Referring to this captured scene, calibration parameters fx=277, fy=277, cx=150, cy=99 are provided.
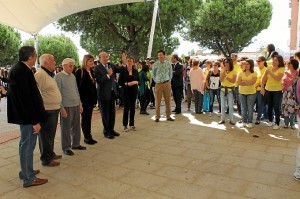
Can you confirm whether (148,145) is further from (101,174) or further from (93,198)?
(93,198)

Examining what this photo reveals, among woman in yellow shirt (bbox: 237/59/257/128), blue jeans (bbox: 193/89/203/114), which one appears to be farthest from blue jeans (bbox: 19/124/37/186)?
blue jeans (bbox: 193/89/203/114)

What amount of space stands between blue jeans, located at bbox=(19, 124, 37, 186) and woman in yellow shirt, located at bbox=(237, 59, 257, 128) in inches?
198

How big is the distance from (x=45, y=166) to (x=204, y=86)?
5.74m

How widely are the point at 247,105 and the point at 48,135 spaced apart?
4.79 meters

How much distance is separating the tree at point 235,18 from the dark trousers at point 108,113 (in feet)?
76.9

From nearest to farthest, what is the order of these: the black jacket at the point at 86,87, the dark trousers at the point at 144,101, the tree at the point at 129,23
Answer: the black jacket at the point at 86,87, the dark trousers at the point at 144,101, the tree at the point at 129,23

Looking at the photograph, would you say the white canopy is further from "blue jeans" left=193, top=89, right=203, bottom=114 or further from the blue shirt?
"blue jeans" left=193, top=89, right=203, bottom=114

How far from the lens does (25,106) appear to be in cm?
355

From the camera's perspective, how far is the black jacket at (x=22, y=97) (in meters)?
3.52

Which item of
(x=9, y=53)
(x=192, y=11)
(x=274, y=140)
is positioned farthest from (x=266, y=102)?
(x=9, y=53)

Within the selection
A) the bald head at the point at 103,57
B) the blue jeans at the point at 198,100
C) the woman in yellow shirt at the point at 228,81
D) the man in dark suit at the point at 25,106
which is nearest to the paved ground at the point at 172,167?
the man in dark suit at the point at 25,106

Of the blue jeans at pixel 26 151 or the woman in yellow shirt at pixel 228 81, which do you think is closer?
the blue jeans at pixel 26 151

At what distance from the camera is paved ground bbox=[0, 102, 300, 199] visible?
11.7 ft

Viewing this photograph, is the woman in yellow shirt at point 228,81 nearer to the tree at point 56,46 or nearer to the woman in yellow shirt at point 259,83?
the woman in yellow shirt at point 259,83
